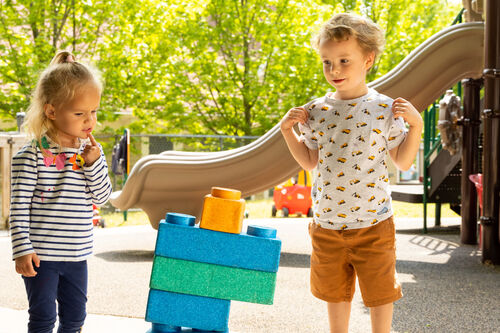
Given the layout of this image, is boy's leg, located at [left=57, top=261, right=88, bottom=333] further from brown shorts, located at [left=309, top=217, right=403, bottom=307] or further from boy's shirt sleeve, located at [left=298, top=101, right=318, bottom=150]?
boy's shirt sleeve, located at [left=298, top=101, right=318, bottom=150]

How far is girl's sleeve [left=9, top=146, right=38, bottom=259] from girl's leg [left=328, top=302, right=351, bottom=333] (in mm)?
1277

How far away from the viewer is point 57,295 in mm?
2494

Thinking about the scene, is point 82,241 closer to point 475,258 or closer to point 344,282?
point 344,282

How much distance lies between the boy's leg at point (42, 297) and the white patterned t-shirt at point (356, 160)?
45.0 inches

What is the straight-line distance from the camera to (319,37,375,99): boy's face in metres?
2.38

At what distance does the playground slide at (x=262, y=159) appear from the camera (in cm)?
590

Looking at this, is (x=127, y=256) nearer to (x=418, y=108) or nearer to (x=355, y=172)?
(x=418, y=108)

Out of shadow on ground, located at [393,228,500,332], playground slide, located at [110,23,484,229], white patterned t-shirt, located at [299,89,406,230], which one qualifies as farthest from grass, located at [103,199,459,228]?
white patterned t-shirt, located at [299,89,406,230]

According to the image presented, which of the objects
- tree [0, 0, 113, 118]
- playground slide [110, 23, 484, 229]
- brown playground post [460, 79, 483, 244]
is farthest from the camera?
tree [0, 0, 113, 118]

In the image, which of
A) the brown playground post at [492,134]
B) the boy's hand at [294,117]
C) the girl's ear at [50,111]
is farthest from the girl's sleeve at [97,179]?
the brown playground post at [492,134]

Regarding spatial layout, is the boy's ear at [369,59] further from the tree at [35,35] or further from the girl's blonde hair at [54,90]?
the tree at [35,35]

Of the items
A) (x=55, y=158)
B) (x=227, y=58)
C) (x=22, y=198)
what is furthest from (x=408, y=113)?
(x=227, y=58)

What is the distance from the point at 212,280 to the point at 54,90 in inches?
41.9

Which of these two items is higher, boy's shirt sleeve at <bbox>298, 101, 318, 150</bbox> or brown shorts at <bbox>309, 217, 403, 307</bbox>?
boy's shirt sleeve at <bbox>298, 101, 318, 150</bbox>
